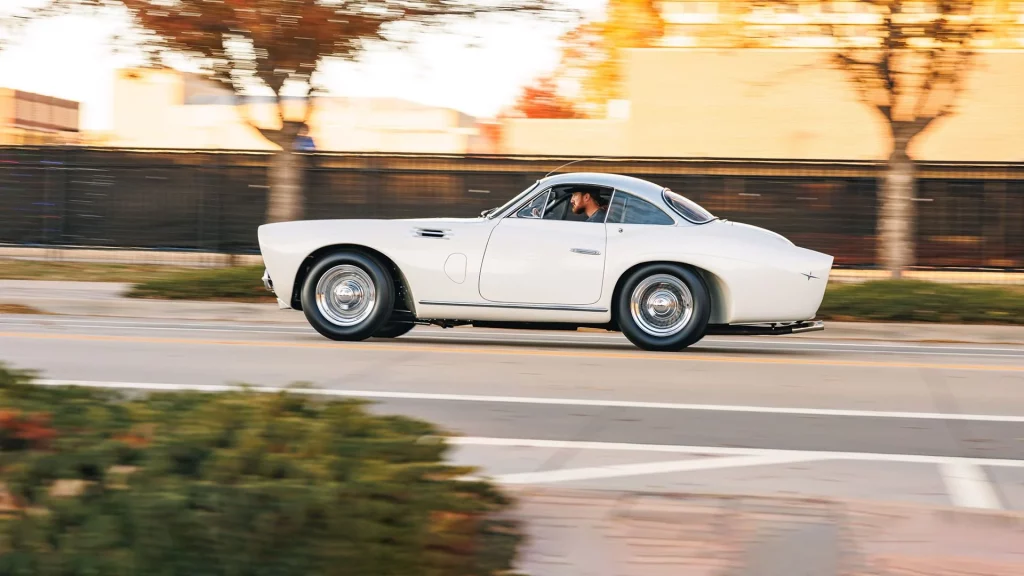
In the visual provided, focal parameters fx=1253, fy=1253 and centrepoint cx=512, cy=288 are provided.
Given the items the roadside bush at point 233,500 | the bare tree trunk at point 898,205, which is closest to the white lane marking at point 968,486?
the roadside bush at point 233,500

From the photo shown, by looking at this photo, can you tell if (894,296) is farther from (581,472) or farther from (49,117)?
(49,117)

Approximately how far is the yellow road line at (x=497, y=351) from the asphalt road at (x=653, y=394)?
0.03 m

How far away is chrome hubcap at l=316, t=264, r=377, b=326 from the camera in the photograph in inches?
436

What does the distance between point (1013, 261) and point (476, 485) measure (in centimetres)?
1815

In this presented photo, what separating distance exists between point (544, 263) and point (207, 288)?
6486 millimetres

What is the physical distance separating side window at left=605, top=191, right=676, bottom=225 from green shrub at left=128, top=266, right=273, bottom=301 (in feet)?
20.6

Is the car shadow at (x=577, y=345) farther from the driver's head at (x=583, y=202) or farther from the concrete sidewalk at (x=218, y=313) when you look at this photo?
the concrete sidewalk at (x=218, y=313)

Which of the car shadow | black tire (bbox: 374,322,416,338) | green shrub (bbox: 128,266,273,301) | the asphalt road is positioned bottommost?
the asphalt road

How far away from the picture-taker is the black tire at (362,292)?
1094cm

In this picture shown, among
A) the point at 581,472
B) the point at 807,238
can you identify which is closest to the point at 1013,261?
the point at 807,238

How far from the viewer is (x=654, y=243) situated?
Result: 416 inches

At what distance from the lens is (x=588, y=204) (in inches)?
427

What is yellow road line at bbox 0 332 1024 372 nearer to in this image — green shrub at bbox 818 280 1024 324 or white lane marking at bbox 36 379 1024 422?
white lane marking at bbox 36 379 1024 422

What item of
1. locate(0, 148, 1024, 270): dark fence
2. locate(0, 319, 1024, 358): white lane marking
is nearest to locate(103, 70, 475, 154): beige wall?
locate(0, 148, 1024, 270): dark fence
